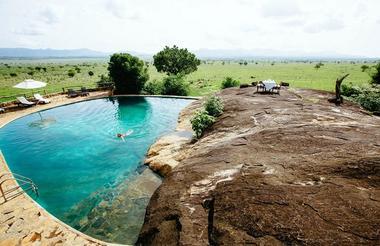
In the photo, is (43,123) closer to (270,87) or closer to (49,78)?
(270,87)

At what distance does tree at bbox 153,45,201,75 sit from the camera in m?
44.0

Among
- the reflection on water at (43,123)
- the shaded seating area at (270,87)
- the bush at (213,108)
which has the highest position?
the shaded seating area at (270,87)

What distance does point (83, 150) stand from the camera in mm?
18203

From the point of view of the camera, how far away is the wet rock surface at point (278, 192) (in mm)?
5758

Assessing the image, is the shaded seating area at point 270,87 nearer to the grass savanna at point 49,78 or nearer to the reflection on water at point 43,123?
the reflection on water at point 43,123

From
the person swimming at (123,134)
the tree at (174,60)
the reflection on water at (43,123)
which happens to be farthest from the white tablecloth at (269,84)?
the tree at (174,60)

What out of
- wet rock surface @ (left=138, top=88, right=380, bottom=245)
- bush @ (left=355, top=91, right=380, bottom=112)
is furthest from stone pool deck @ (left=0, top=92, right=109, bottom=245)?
bush @ (left=355, top=91, right=380, bottom=112)

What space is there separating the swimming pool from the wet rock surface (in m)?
3.19

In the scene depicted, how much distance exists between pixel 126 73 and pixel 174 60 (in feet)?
40.0

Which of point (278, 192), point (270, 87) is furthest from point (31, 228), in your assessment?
point (270, 87)

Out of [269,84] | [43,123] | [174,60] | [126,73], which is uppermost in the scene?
[174,60]

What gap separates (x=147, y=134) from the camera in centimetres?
2119

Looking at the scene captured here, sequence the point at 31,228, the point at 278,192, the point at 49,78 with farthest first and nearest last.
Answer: the point at 49,78 → the point at 31,228 → the point at 278,192

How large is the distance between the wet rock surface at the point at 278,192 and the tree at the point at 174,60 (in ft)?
114
